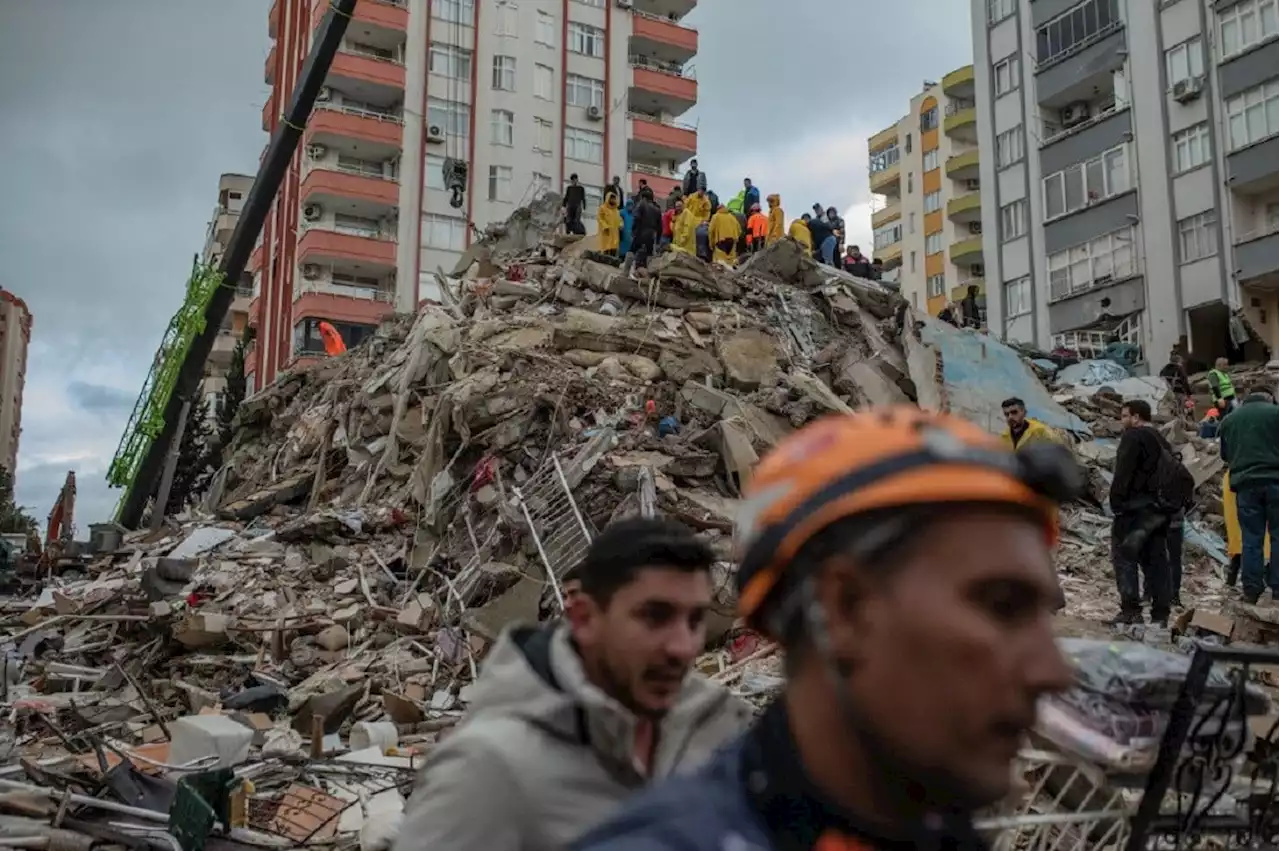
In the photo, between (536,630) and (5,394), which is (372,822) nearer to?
(536,630)

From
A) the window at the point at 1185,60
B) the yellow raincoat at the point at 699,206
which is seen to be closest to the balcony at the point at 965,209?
the window at the point at 1185,60

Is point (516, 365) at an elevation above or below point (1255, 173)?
below

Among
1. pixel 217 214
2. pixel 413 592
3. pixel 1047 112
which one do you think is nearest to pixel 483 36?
pixel 1047 112

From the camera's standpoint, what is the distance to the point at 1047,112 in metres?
29.4

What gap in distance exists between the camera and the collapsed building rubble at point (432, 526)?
5809 millimetres

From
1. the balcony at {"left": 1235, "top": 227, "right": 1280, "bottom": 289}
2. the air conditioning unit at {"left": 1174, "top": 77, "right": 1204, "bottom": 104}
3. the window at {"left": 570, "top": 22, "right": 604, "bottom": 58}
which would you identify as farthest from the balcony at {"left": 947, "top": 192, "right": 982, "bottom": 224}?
the balcony at {"left": 1235, "top": 227, "right": 1280, "bottom": 289}

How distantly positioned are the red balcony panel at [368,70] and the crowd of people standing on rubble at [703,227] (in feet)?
70.7

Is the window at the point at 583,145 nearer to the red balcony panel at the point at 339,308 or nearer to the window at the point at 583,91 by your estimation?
the window at the point at 583,91

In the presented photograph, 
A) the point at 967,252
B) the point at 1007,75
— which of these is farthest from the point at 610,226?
the point at 967,252

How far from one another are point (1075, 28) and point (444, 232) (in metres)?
22.6

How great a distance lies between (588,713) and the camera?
1664 mm

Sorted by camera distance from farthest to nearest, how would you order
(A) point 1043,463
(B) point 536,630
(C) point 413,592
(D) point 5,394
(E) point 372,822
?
(D) point 5,394 → (C) point 413,592 → (E) point 372,822 → (B) point 536,630 → (A) point 1043,463

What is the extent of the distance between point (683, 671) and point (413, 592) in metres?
8.75

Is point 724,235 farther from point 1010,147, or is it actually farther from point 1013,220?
point 1010,147
